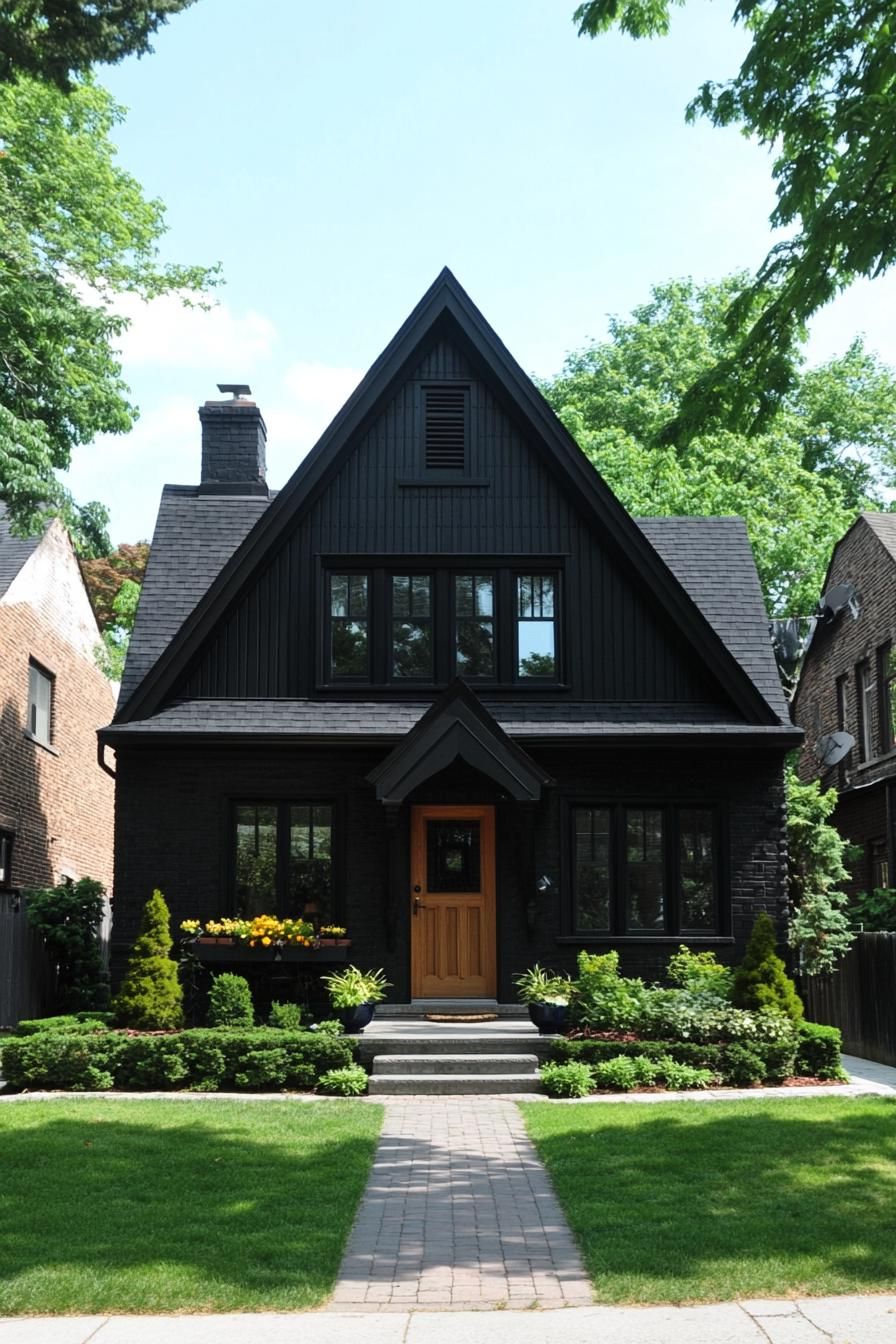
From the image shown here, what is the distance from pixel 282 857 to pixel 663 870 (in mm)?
4764

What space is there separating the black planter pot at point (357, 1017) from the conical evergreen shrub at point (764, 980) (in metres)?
4.05

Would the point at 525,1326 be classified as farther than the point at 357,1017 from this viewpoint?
No

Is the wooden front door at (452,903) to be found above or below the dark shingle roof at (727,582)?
below

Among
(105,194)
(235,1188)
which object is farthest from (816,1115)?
(105,194)

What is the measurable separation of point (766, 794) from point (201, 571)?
8.13 m

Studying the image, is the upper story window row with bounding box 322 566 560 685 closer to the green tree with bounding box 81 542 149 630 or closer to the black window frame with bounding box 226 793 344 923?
→ the black window frame with bounding box 226 793 344 923

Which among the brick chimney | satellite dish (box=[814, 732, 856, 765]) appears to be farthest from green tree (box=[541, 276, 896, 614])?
the brick chimney

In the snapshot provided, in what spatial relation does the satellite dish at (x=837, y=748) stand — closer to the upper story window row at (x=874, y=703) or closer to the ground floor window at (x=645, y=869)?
the upper story window row at (x=874, y=703)

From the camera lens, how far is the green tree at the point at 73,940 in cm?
1972

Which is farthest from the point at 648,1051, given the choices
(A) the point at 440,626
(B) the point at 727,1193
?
(A) the point at 440,626

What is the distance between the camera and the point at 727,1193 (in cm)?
906

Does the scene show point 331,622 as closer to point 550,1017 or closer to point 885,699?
point 550,1017

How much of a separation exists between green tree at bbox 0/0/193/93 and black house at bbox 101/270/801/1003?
8.07 metres

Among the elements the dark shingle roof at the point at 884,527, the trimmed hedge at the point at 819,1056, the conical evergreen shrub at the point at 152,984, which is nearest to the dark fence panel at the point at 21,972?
the conical evergreen shrub at the point at 152,984
